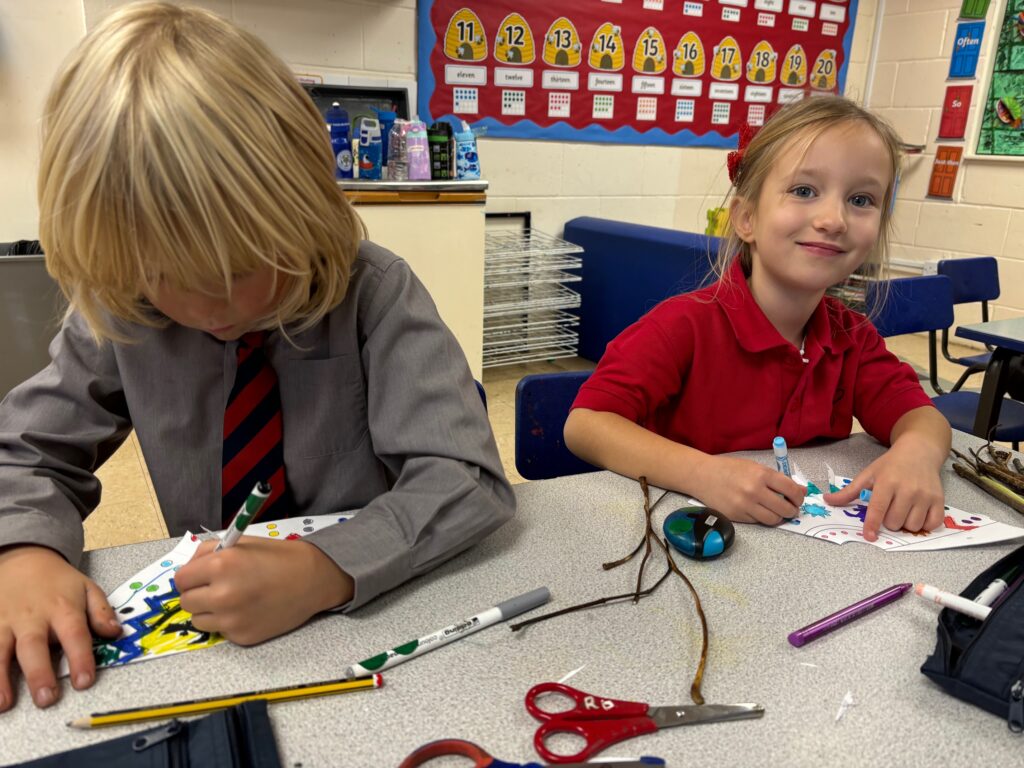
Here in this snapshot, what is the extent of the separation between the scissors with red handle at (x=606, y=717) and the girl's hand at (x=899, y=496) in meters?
0.34

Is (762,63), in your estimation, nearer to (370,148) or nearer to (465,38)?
(465,38)

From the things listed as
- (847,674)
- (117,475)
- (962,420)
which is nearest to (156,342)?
(847,674)

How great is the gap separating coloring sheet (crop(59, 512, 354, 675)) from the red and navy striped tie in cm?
13

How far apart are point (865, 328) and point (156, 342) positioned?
99 cm

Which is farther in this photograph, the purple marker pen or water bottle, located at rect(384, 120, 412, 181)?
water bottle, located at rect(384, 120, 412, 181)

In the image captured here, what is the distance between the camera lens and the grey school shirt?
663mm

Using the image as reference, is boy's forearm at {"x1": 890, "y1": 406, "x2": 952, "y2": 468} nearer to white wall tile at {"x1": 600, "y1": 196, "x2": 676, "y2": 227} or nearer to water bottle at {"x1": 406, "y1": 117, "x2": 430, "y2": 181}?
water bottle at {"x1": 406, "y1": 117, "x2": 430, "y2": 181}

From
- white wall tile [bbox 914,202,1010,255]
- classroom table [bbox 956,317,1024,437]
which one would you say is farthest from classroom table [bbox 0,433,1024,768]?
white wall tile [bbox 914,202,1010,255]

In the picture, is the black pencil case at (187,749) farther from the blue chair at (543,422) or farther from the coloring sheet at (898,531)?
the blue chair at (543,422)

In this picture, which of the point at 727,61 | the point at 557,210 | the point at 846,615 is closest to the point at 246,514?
the point at 846,615

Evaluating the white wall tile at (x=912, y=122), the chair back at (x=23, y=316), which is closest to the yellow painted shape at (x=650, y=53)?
the white wall tile at (x=912, y=122)

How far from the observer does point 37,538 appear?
60cm

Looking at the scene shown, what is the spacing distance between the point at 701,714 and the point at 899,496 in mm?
413

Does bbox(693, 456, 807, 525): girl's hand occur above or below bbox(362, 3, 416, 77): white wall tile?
below
